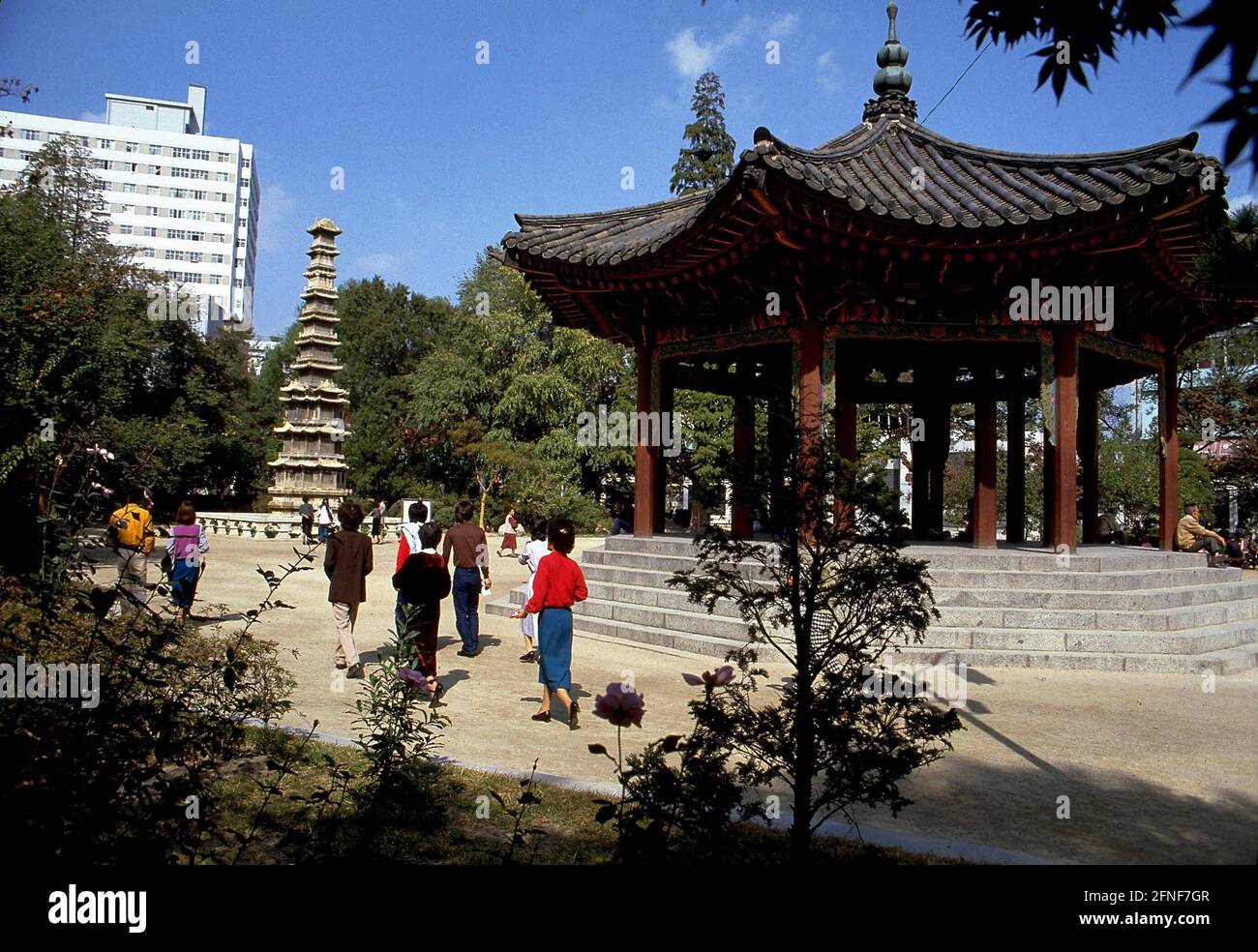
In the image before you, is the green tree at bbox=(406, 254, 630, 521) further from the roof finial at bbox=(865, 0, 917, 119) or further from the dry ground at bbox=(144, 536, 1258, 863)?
the dry ground at bbox=(144, 536, 1258, 863)

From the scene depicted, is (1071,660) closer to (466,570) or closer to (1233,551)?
(466,570)

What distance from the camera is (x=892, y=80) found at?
536 inches

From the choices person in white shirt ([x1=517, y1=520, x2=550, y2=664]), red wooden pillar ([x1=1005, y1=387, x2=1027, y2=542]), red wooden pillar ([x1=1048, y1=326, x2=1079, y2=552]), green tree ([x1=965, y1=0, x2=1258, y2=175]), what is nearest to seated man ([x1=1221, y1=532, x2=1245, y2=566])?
red wooden pillar ([x1=1005, y1=387, x2=1027, y2=542])

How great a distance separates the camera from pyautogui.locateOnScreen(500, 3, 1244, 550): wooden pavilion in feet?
29.5

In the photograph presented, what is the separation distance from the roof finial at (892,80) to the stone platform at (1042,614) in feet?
24.5

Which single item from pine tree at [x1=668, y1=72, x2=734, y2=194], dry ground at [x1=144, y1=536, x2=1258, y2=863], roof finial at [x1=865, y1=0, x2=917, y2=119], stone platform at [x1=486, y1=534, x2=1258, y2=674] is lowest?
dry ground at [x1=144, y1=536, x2=1258, y2=863]

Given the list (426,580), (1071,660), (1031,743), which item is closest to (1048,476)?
(1071,660)

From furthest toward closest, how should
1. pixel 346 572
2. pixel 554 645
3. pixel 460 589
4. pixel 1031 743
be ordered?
pixel 460 589, pixel 346 572, pixel 554 645, pixel 1031 743

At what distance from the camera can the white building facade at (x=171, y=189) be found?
75375 mm

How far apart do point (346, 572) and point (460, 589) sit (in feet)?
4.84

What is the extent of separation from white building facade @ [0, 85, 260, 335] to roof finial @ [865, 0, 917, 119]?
72.9m

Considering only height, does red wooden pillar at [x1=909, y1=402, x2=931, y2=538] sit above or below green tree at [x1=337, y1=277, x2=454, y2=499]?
below
